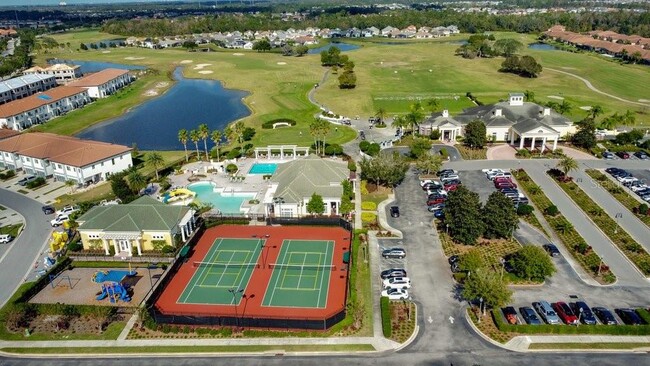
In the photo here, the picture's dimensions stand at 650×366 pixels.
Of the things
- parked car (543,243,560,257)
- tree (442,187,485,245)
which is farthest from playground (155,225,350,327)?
parked car (543,243,560,257)

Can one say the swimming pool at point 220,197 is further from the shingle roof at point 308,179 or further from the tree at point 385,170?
the tree at point 385,170

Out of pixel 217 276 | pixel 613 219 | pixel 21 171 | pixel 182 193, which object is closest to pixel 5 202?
pixel 21 171

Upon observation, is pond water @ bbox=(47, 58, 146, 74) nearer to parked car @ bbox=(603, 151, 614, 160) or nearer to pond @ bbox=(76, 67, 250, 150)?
pond @ bbox=(76, 67, 250, 150)

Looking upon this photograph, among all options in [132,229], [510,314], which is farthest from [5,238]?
[510,314]

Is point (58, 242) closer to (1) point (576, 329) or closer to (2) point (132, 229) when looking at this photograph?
(2) point (132, 229)

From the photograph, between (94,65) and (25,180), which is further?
(94,65)

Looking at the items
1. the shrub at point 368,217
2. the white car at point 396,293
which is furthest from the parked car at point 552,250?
the shrub at point 368,217

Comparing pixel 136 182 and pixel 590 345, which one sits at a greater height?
pixel 136 182
